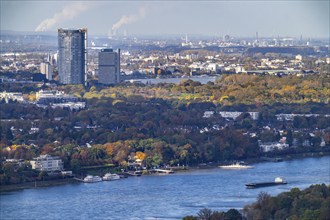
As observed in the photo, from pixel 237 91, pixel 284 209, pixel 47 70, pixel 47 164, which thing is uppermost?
pixel 47 70

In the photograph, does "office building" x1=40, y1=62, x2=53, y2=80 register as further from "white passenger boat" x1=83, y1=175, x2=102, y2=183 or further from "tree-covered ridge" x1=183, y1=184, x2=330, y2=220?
"tree-covered ridge" x1=183, y1=184, x2=330, y2=220

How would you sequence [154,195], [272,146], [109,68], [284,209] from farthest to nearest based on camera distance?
1. [109,68]
2. [272,146]
3. [154,195]
4. [284,209]

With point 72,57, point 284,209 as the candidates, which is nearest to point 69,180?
point 284,209

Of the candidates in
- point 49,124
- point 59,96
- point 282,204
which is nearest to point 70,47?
point 59,96

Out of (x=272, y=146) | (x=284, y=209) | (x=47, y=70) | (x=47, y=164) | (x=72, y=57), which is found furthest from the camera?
(x=47, y=70)

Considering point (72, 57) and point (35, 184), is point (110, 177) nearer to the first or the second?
point (35, 184)

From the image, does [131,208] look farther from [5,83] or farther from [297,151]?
[5,83]
